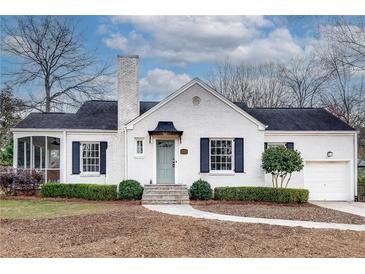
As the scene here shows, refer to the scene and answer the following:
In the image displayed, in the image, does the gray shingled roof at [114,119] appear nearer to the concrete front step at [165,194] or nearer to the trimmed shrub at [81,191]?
the trimmed shrub at [81,191]

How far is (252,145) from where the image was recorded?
591 inches

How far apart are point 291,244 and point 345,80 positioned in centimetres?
1425

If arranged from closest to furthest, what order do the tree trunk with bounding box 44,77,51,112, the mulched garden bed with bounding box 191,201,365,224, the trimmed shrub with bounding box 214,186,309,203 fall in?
the mulched garden bed with bounding box 191,201,365,224 → the trimmed shrub with bounding box 214,186,309,203 → the tree trunk with bounding box 44,77,51,112

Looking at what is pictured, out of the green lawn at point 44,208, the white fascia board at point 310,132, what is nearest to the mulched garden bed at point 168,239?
the green lawn at point 44,208

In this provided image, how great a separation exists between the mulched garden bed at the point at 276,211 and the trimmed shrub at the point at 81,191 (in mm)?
3017

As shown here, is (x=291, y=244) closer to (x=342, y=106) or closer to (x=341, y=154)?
(x=341, y=154)

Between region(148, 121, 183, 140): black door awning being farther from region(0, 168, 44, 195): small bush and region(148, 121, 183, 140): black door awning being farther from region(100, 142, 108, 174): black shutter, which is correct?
region(0, 168, 44, 195): small bush

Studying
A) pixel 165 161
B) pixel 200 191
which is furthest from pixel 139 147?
pixel 200 191

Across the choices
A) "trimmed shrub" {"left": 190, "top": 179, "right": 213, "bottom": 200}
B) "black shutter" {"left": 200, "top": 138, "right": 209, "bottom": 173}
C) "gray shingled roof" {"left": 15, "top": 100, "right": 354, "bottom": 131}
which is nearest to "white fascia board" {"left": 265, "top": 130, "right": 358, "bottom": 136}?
"gray shingled roof" {"left": 15, "top": 100, "right": 354, "bottom": 131}

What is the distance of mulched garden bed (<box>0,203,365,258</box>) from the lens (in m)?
6.90

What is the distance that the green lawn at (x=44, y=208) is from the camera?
35.2 ft

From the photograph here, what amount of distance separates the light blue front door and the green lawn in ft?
8.60

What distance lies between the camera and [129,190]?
13922 millimetres
